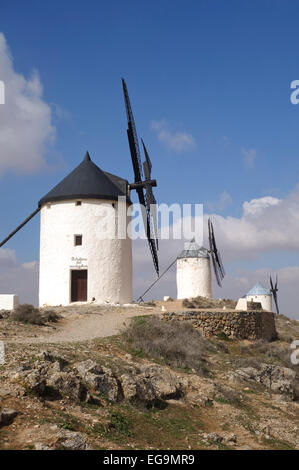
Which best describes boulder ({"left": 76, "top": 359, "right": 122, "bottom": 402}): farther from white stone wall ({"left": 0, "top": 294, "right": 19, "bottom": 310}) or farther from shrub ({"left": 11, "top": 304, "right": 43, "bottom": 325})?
white stone wall ({"left": 0, "top": 294, "right": 19, "bottom": 310})

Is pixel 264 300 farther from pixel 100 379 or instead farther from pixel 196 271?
pixel 100 379

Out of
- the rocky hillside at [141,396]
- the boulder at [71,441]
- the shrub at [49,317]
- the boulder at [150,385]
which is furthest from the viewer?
the shrub at [49,317]

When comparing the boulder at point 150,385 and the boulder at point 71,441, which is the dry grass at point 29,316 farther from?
the boulder at point 71,441

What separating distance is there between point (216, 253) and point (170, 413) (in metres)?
27.8

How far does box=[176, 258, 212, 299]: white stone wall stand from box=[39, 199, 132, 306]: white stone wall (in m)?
16.4

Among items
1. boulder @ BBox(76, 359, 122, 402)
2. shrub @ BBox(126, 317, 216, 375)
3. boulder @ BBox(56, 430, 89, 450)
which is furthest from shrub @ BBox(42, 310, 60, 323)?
boulder @ BBox(56, 430, 89, 450)

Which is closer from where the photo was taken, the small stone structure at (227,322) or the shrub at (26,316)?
the shrub at (26,316)

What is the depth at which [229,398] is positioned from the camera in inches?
423

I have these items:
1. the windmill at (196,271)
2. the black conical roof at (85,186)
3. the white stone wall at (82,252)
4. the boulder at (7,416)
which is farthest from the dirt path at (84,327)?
the windmill at (196,271)

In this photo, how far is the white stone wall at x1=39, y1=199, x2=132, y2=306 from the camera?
66.5 ft

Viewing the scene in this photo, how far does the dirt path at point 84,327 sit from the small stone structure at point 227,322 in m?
1.80

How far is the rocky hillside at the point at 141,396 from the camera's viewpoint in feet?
23.1

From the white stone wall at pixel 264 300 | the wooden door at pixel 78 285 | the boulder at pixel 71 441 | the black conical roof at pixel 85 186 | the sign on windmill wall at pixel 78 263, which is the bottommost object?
the boulder at pixel 71 441
